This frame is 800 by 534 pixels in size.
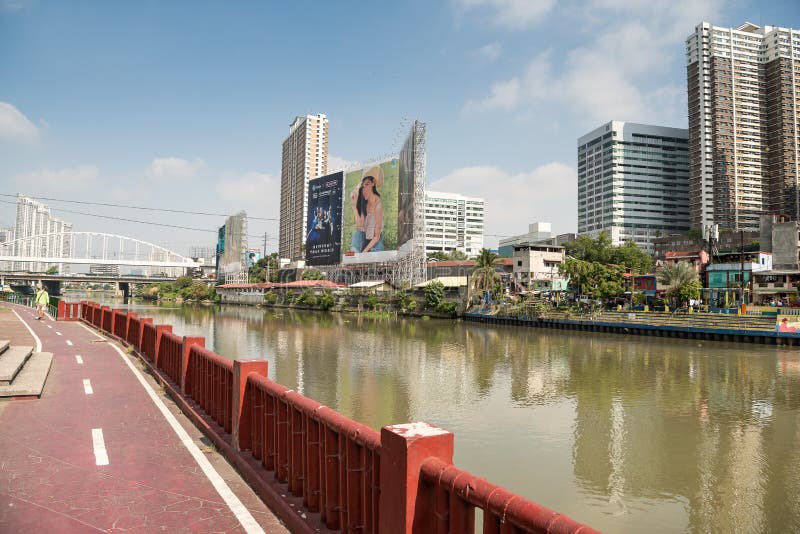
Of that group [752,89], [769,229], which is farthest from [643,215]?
[769,229]

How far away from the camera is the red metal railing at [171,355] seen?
1159cm

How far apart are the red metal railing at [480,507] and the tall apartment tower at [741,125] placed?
140m

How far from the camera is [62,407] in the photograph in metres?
10.2

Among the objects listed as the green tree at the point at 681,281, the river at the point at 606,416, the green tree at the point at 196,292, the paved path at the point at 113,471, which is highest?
the green tree at the point at 681,281

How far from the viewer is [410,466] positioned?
11.4ft

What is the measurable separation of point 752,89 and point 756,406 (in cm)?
13952

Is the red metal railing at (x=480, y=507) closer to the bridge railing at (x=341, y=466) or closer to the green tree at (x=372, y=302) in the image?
the bridge railing at (x=341, y=466)

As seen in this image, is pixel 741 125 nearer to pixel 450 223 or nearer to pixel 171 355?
pixel 450 223

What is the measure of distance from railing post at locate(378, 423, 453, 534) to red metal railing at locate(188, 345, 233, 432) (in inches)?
187

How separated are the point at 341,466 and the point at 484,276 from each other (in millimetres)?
67717

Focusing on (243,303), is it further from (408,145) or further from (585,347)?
(585,347)

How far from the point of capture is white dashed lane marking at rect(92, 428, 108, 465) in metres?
7.27

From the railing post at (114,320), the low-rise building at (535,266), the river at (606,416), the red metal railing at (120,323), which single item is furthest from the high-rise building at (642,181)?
the red metal railing at (120,323)

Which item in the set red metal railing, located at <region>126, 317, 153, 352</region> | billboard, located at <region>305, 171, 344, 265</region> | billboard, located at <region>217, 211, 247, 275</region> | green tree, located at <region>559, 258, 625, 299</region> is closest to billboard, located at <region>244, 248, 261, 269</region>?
billboard, located at <region>217, 211, 247, 275</region>
